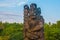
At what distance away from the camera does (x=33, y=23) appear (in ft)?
35.5

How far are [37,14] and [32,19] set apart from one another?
31 centimetres

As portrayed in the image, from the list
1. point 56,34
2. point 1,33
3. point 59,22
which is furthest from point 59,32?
point 1,33

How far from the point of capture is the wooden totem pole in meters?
10.8

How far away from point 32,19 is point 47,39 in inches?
476

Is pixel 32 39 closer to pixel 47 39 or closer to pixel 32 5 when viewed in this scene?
pixel 32 5

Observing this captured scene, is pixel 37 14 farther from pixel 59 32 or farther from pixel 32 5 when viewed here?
pixel 59 32

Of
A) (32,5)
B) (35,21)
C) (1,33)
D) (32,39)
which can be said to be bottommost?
(1,33)

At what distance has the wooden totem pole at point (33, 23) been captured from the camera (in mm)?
10750

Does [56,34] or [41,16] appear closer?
[41,16]

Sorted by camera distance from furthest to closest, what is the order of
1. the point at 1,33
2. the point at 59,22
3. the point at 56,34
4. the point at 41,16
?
the point at 1,33 → the point at 59,22 → the point at 56,34 → the point at 41,16

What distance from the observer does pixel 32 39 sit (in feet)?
35.5

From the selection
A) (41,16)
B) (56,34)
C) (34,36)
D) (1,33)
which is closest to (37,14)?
(41,16)

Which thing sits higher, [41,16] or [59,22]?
[41,16]

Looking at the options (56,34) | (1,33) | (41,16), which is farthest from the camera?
(1,33)
